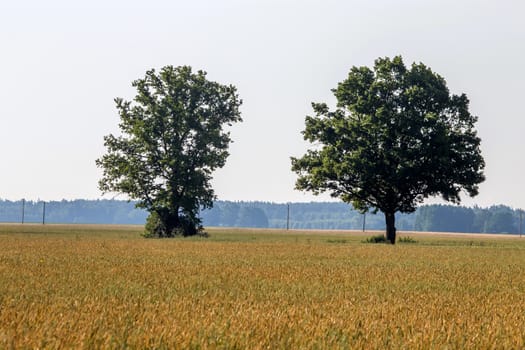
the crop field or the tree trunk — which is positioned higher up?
the tree trunk

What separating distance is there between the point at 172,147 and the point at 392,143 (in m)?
21.0

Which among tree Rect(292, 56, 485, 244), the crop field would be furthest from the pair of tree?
the crop field

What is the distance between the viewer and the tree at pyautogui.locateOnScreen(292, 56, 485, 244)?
57.2 meters

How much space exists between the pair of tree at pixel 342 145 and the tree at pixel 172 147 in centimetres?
9

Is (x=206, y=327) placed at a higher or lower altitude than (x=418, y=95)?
lower

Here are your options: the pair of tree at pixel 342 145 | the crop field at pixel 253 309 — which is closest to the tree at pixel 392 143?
the pair of tree at pixel 342 145

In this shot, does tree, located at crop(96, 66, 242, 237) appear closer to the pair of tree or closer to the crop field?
the pair of tree

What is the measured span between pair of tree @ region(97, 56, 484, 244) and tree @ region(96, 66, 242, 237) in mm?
92

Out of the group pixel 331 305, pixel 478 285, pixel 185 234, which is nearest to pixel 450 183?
pixel 185 234

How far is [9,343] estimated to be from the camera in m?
6.77

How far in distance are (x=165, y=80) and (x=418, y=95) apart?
81.4 ft

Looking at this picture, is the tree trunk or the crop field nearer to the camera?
the crop field

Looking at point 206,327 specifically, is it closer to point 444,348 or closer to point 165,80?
point 444,348

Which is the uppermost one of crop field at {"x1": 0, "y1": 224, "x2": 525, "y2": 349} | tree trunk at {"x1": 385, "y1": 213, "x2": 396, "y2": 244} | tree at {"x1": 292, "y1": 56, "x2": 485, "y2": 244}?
tree at {"x1": 292, "y1": 56, "x2": 485, "y2": 244}
